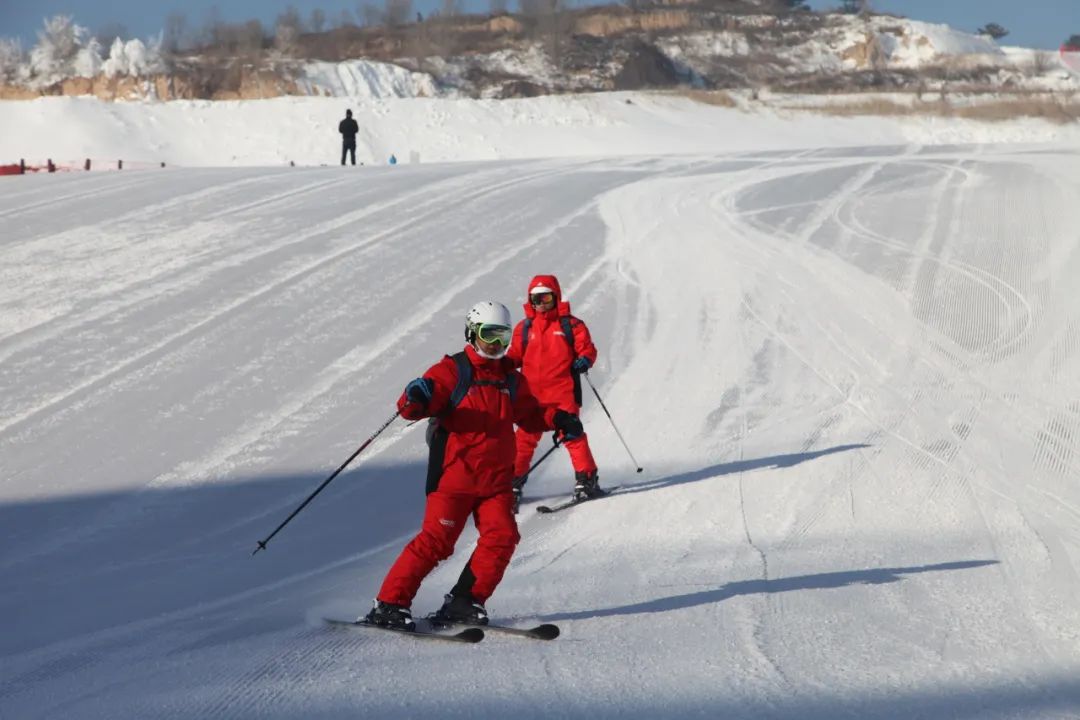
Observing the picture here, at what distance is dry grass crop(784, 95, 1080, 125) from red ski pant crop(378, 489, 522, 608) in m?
53.6

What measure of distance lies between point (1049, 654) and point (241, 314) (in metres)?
11.2

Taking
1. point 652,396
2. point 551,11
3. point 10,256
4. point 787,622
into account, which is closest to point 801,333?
point 652,396

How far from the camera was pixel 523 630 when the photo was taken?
6355 millimetres

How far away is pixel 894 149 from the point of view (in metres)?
34.4

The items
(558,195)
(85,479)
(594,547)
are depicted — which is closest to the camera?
(594,547)

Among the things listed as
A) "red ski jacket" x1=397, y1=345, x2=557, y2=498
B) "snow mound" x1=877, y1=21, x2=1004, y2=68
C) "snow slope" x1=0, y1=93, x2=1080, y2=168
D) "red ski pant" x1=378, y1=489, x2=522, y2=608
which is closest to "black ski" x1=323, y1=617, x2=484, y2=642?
"red ski pant" x1=378, y1=489, x2=522, y2=608

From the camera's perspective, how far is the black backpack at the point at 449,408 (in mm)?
6203

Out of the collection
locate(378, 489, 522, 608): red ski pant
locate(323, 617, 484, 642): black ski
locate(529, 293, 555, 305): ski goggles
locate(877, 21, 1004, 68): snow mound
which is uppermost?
locate(877, 21, 1004, 68): snow mound

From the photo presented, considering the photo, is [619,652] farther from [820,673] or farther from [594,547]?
[594,547]

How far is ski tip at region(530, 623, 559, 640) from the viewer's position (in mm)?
6266

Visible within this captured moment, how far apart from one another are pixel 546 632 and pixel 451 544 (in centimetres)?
57

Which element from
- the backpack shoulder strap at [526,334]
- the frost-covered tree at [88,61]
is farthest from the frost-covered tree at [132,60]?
the backpack shoulder strap at [526,334]

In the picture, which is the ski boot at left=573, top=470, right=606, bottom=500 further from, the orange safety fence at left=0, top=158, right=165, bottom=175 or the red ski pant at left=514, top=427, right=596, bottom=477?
the orange safety fence at left=0, top=158, right=165, bottom=175

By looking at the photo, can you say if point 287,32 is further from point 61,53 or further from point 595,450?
point 595,450
